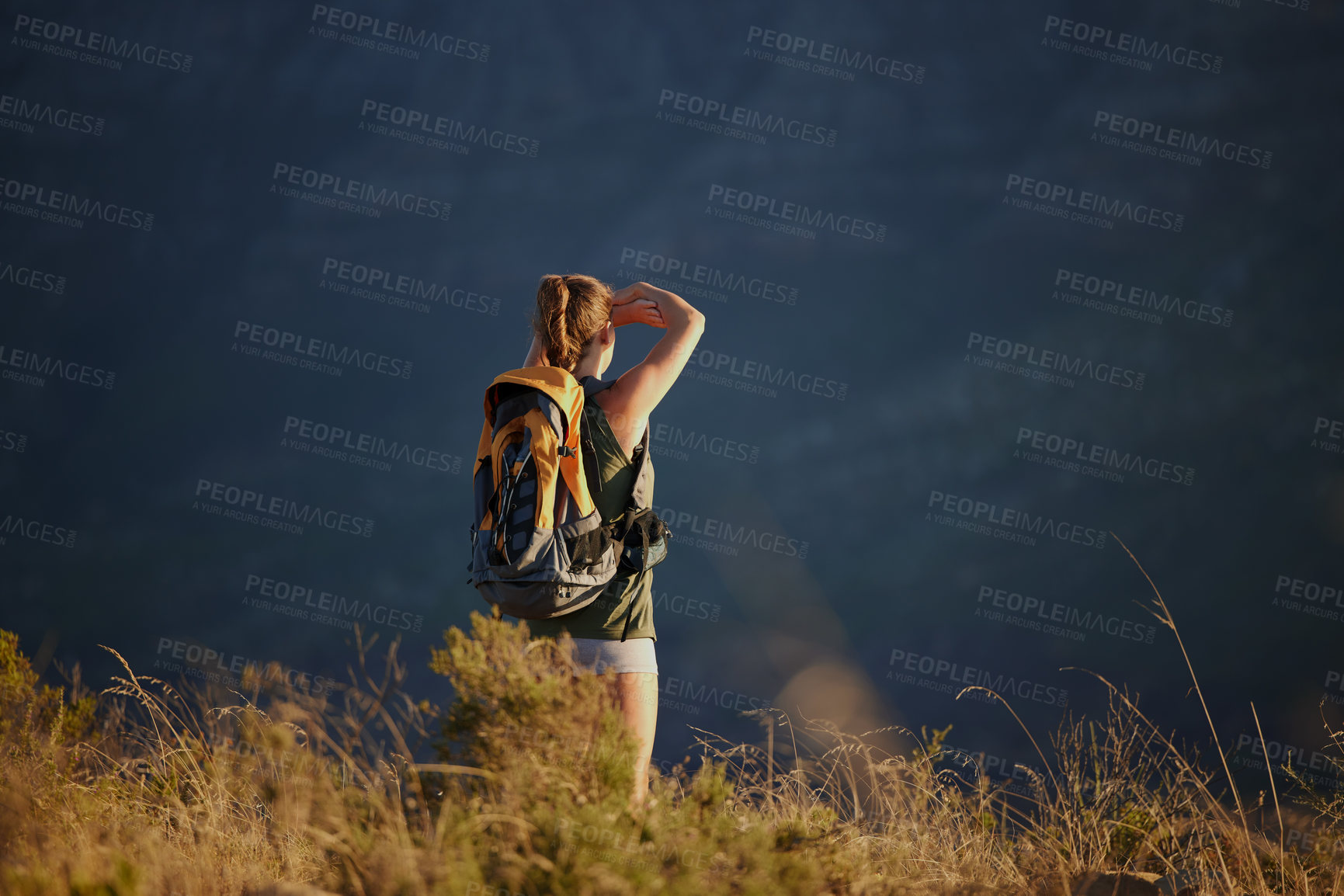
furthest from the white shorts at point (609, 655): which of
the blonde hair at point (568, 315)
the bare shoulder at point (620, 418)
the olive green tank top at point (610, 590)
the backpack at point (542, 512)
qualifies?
the blonde hair at point (568, 315)

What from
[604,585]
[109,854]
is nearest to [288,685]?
[109,854]

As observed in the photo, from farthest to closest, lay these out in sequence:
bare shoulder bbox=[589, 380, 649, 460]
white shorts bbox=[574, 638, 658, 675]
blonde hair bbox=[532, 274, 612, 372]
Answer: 1. blonde hair bbox=[532, 274, 612, 372]
2. bare shoulder bbox=[589, 380, 649, 460]
3. white shorts bbox=[574, 638, 658, 675]

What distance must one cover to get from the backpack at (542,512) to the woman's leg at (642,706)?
33 centimetres

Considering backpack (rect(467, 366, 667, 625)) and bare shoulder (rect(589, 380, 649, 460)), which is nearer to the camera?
backpack (rect(467, 366, 667, 625))

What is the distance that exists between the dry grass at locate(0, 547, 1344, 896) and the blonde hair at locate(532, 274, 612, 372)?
3.70 feet

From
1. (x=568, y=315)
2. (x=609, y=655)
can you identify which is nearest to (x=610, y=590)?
(x=609, y=655)

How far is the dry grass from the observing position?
2.08m

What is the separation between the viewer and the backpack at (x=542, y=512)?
256 centimetres

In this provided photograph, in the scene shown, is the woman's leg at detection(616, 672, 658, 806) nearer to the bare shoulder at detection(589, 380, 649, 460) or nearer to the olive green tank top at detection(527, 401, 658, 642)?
the olive green tank top at detection(527, 401, 658, 642)

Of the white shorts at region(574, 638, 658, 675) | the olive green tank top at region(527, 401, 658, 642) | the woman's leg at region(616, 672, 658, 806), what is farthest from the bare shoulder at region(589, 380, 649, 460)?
the woman's leg at region(616, 672, 658, 806)

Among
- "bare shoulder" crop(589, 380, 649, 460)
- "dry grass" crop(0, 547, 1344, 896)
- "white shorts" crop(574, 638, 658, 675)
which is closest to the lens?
Result: "dry grass" crop(0, 547, 1344, 896)

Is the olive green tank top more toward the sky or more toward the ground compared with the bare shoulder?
more toward the ground

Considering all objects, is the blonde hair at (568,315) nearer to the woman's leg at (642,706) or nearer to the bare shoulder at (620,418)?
the bare shoulder at (620,418)

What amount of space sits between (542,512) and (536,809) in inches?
36.3
